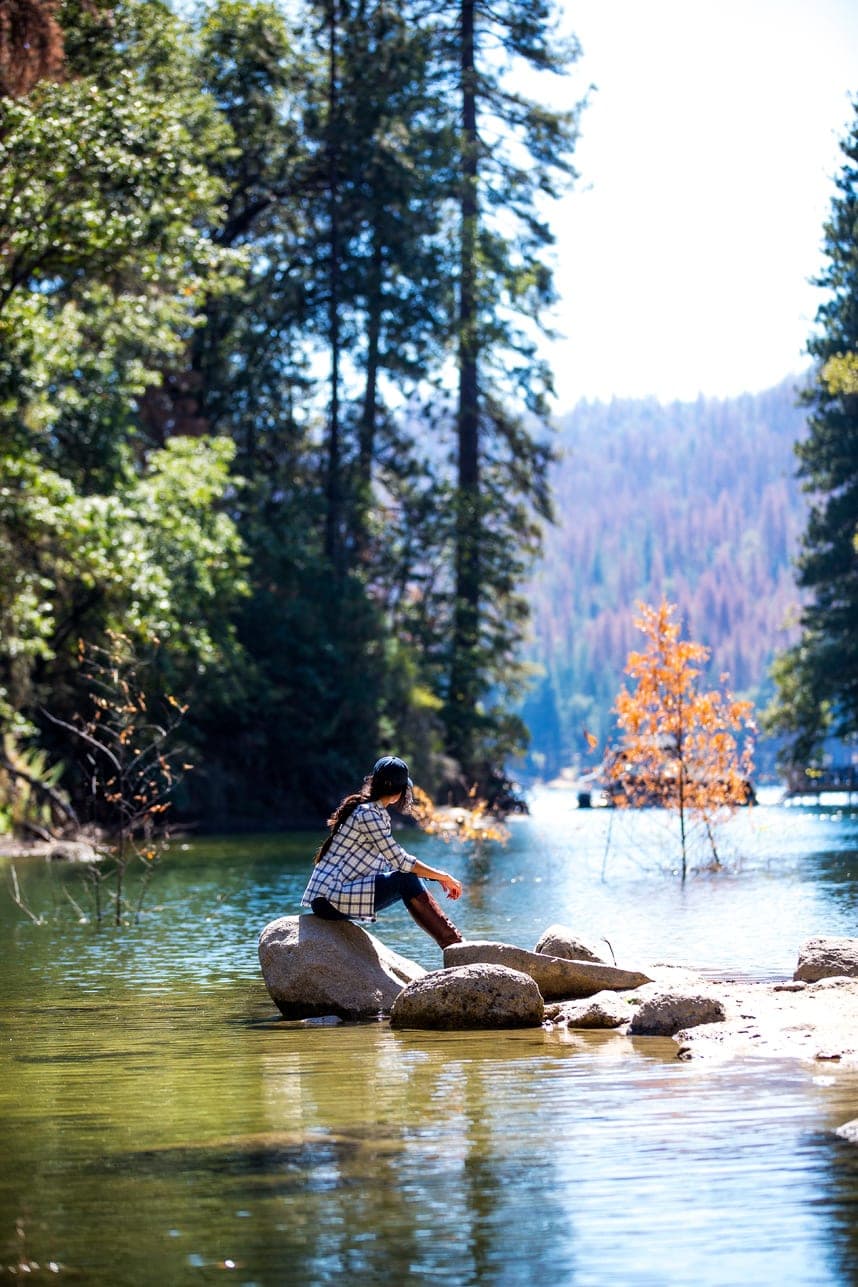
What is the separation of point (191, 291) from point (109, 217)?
232 inches

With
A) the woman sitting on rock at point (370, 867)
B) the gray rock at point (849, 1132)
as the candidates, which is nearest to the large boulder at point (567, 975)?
the woman sitting on rock at point (370, 867)

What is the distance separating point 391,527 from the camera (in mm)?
49812

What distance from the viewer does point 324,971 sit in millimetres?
11711

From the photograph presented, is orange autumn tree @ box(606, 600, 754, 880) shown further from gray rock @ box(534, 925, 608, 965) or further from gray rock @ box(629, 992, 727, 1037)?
gray rock @ box(629, 992, 727, 1037)

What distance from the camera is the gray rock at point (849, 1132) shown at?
7.06 meters

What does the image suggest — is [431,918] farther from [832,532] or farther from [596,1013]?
[832,532]

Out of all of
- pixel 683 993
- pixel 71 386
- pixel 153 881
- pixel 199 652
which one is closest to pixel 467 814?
pixel 199 652

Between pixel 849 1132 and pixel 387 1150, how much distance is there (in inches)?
74.9

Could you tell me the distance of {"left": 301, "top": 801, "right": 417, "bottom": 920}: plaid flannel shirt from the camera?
1179 centimetres

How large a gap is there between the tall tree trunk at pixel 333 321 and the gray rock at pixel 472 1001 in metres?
34.8

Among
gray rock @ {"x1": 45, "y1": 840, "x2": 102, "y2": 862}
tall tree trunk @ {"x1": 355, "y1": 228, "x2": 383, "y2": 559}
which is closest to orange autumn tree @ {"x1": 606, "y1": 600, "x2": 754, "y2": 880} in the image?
gray rock @ {"x1": 45, "y1": 840, "x2": 102, "y2": 862}

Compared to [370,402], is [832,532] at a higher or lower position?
lower

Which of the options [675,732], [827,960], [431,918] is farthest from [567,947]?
[675,732]

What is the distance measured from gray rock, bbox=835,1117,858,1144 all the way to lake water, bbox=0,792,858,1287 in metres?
0.09
